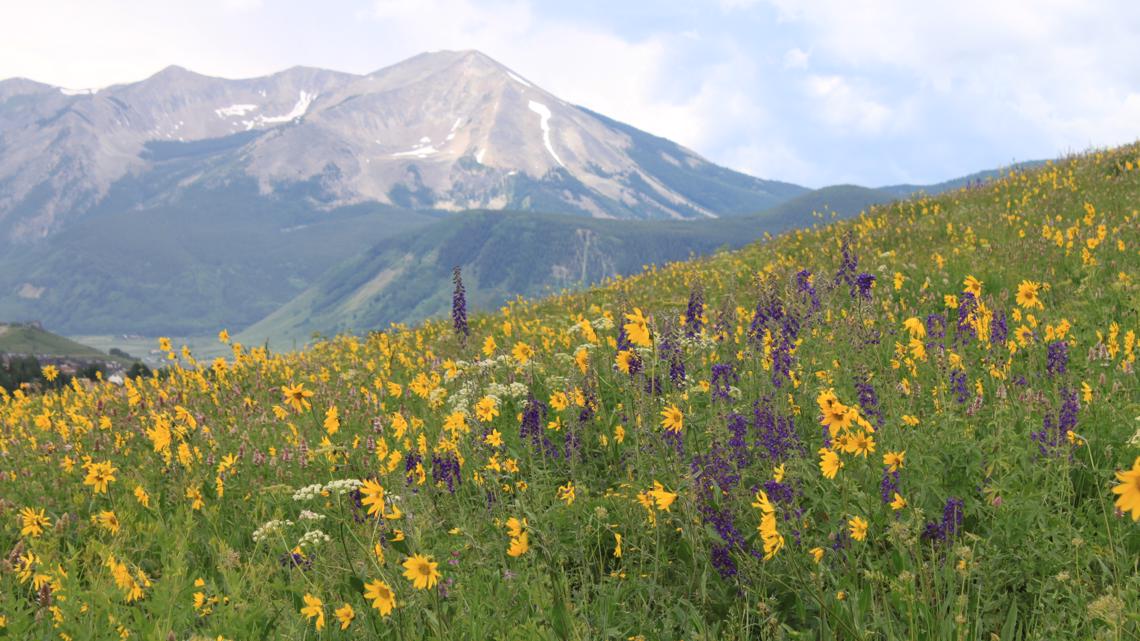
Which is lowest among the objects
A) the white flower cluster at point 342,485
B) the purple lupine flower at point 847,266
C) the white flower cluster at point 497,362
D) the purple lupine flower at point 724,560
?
the purple lupine flower at point 724,560

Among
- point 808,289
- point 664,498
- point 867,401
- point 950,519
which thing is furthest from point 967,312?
point 664,498

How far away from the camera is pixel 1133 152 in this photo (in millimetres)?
15547

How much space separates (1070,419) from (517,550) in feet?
11.1

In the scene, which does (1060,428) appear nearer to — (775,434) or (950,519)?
(950,519)

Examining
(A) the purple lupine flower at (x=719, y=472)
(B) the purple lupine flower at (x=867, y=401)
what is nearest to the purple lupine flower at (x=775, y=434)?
(A) the purple lupine flower at (x=719, y=472)

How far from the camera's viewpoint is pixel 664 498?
11.1ft

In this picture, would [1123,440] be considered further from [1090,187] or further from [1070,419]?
[1090,187]

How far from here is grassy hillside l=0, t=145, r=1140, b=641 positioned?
340cm

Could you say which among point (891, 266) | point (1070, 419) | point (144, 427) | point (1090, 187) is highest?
point (1090, 187)

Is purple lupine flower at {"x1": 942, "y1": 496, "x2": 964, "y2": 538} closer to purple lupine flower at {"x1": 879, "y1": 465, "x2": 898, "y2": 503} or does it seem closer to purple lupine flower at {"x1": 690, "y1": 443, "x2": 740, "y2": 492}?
purple lupine flower at {"x1": 879, "y1": 465, "x2": 898, "y2": 503}

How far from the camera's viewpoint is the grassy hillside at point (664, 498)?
3400 mm

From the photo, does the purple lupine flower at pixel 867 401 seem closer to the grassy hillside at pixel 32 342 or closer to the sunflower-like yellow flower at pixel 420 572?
the sunflower-like yellow flower at pixel 420 572

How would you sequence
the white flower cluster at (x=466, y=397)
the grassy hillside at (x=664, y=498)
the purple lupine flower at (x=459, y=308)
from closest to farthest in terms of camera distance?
the grassy hillside at (x=664, y=498), the white flower cluster at (x=466, y=397), the purple lupine flower at (x=459, y=308)

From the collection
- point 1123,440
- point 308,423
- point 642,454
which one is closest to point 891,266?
point 1123,440
